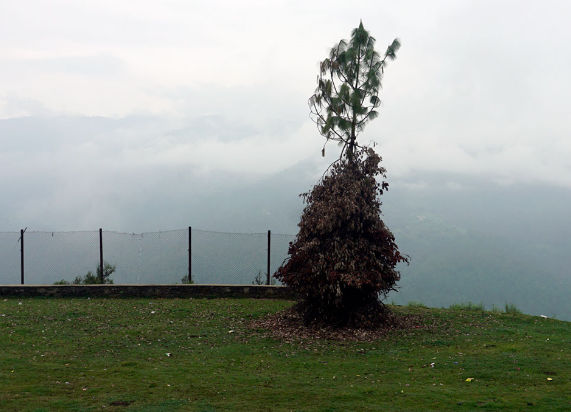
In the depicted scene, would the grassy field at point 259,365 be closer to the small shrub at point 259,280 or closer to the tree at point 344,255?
the tree at point 344,255

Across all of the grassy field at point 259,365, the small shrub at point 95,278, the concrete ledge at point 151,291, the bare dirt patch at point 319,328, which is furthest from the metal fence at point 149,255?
the bare dirt patch at point 319,328

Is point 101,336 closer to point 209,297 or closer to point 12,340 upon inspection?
point 12,340

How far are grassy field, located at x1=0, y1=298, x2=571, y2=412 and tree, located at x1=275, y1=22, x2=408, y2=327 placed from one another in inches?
50.5

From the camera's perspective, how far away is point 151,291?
59.5 ft

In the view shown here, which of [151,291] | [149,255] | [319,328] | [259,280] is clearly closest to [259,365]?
[319,328]

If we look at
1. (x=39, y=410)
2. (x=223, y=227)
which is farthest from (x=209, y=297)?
(x=223, y=227)

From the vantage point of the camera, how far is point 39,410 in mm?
6766

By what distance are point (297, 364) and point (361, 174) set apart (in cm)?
553

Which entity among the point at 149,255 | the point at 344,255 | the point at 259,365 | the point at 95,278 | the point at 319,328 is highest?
the point at 344,255

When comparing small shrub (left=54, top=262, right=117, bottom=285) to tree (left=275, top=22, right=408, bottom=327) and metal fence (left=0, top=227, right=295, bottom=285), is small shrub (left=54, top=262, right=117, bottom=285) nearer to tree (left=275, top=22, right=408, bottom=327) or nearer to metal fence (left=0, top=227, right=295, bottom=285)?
metal fence (left=0, top=227, right=295, bottom=285)

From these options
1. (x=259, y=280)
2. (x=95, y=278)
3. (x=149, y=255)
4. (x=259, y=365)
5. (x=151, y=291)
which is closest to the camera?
(x=259, y=365)

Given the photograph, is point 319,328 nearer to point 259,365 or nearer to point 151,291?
point 259,365

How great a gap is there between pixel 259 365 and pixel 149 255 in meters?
12.5

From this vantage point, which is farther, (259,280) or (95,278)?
(95,278)
